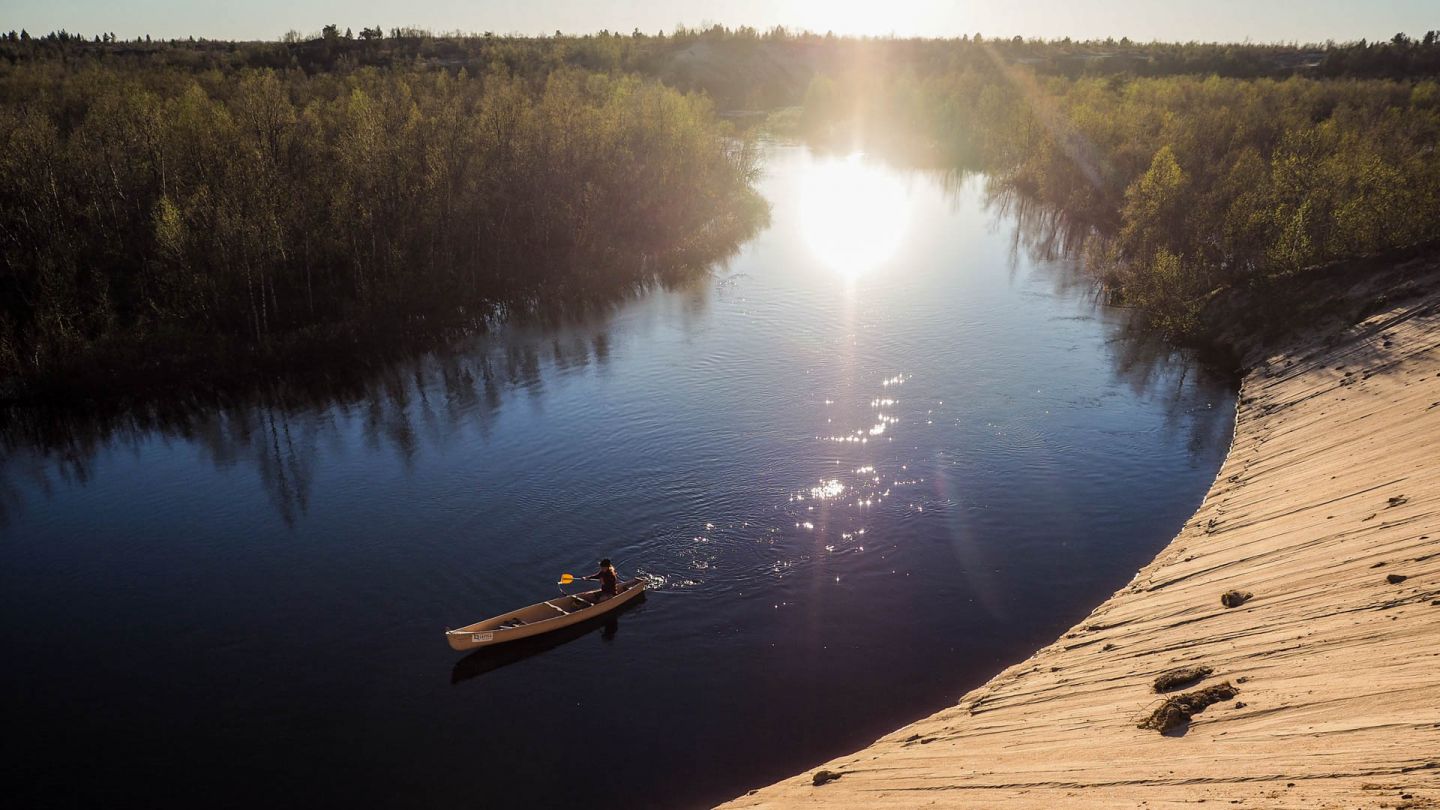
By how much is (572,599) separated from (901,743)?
1186cm

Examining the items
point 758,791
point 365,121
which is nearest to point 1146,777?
point 758,791

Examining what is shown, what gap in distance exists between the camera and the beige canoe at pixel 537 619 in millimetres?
27484

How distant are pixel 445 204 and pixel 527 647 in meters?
47.2

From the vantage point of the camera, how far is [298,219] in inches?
2330

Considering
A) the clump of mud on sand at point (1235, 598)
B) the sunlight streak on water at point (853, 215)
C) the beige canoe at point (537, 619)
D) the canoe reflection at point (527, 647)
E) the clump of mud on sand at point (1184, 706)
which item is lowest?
the canoe reflection at point (527, 647)

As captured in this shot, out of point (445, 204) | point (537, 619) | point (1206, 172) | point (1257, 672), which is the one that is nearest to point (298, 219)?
point (445, 204)

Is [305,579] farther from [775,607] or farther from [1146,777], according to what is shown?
[1146,777]

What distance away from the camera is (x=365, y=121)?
66.7 meters

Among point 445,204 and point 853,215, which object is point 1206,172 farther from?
point 445,204

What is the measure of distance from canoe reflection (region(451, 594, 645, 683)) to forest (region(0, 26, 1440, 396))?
33.3 m

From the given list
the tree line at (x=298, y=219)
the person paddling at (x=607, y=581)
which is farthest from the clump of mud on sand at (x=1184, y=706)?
the tree line at (x=298, y=219)

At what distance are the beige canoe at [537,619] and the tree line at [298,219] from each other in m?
33.3

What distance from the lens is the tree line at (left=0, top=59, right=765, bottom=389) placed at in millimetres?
53094

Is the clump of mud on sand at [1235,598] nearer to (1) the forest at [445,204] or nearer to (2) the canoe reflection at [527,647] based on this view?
(2) the canoe reflection at [527,647]
